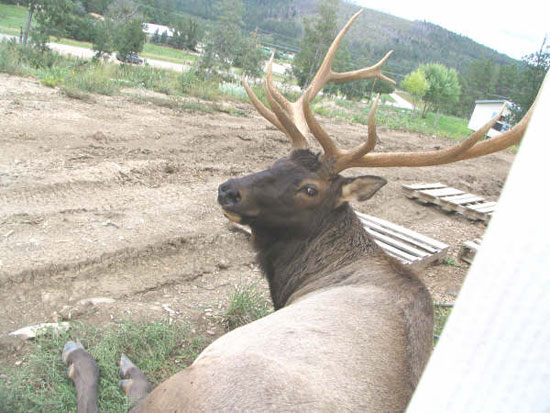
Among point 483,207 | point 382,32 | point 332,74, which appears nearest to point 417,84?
point 483,207

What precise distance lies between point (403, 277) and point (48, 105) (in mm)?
8783

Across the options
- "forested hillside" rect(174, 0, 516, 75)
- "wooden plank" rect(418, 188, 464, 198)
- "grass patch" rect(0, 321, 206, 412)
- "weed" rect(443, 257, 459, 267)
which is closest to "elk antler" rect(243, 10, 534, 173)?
"grass patch" rect(0, 321, 206, 412)

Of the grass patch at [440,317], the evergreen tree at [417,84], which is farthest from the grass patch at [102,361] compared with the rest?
the evergreen tree at [417,84]

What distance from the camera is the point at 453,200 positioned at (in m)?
9.20

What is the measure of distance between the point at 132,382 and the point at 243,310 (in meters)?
1.45

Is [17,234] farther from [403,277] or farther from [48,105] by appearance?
[48,105]

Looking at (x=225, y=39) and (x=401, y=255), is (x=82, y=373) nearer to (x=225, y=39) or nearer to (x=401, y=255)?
(x=401, y=255)

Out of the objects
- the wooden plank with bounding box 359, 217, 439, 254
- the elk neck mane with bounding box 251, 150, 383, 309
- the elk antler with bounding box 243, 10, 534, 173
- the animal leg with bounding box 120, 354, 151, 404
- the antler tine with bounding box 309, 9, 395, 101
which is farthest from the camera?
the wooden plank with bounding box 359, 217, 439, 254

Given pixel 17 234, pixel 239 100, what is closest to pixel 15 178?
pixel 17 234

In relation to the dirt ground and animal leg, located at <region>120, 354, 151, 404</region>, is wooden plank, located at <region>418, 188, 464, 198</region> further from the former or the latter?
animal leg, located at <region>120, 354, 151, 404</region>

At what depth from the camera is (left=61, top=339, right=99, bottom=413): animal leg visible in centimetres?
320

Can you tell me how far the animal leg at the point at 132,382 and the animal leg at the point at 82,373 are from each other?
0.20 metres

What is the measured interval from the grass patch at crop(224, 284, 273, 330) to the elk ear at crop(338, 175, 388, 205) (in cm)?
141

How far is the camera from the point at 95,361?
358 cm
